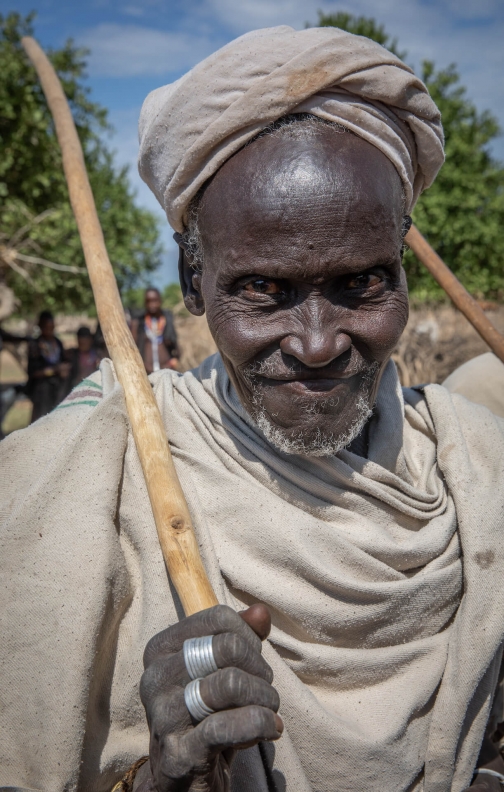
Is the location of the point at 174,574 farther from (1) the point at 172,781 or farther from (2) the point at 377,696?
(2) the point at 377,696

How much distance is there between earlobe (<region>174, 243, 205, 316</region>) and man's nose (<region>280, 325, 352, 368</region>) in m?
0.49

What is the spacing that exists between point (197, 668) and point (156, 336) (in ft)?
26.0

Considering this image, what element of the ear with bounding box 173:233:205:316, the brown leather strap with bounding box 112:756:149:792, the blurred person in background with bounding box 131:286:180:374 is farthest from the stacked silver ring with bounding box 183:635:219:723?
the blurred person in background with bounding box 131:286:180:374

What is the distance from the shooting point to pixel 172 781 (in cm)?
126

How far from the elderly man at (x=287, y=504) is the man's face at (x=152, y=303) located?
7139mm

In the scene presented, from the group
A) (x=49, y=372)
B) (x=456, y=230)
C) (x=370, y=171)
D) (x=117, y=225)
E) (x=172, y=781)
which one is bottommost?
(x=172, y=781)

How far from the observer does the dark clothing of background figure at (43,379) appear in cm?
947

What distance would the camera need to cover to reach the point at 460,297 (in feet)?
8.73

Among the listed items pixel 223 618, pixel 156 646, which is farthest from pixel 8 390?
pixel 223 618

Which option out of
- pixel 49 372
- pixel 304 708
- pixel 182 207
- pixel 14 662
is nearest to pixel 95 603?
pixel 14 662

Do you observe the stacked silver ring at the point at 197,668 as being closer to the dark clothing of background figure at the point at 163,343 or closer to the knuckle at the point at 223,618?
A: the knuckle at the point at 223,618

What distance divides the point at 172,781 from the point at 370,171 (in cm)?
152

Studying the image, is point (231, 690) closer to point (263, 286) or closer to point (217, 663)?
point (217, 663)

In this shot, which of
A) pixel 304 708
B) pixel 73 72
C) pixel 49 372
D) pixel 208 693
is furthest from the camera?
pixel 73 72
